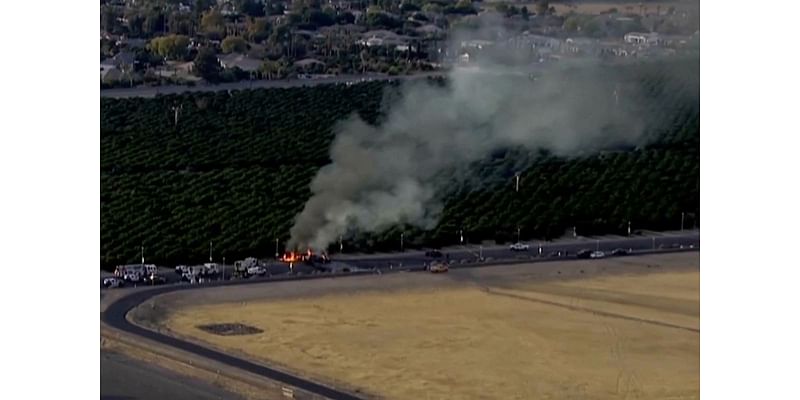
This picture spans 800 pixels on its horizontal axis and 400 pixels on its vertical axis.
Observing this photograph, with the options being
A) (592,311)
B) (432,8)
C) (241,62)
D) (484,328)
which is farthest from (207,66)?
(484,328)

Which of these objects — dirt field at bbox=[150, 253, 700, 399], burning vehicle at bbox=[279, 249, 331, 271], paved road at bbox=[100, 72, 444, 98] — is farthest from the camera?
paved road at bbox=[100, 72, 444, 98]

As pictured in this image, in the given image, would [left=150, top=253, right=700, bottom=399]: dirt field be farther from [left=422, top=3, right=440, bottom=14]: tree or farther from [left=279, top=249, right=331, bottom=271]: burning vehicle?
[left=422, top=3, right=440, bottom=14]: tree

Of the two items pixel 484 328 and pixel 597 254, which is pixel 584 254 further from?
pixel 484 328

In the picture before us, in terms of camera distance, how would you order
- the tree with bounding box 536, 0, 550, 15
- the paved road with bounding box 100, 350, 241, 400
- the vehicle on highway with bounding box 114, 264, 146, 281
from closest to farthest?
1. the paved road with bounding box 100, 350, 241, 400
2. the vehicle on highway with bounding box 114, 264, 146, 281
3. the tree with bounding box 536, 0, 550, 15

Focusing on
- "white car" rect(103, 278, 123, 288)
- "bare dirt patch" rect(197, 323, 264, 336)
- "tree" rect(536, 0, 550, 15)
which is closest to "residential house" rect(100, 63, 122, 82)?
"tree" rect(536, 0, 550, 15)

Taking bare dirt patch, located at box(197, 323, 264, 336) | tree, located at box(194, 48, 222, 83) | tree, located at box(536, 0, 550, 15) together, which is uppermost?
tree, located at box(536, 0, 550, 15)

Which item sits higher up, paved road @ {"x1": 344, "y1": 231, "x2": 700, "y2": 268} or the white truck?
paved road @ {"x1": 344, "y1": 231, "x2": 700, "y2": 268}

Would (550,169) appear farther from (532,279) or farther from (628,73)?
(532,279)

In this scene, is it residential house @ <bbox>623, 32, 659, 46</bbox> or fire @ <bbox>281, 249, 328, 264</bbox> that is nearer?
fire @ <bbox>281, 249, 328, 264</bbox>
